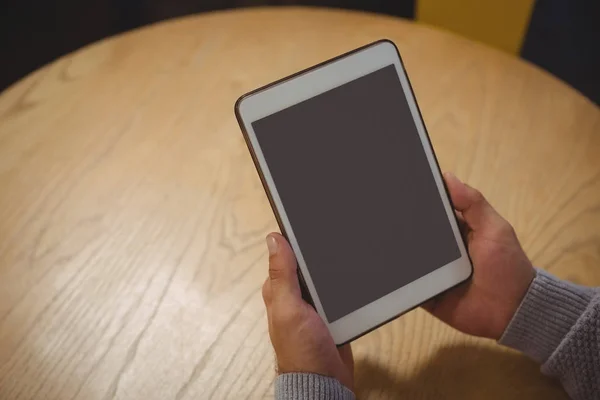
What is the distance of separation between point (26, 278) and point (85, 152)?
0.17m

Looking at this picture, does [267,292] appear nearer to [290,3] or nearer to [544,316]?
[544,316]

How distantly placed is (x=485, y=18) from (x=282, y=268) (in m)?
0.57

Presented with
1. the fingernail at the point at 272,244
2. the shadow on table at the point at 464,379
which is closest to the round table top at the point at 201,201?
the shadow on table at the point at 464,379

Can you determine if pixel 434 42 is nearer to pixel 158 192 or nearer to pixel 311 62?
pixel 311 62

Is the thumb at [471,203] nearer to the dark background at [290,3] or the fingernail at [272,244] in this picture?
the fingernail at [272,244]

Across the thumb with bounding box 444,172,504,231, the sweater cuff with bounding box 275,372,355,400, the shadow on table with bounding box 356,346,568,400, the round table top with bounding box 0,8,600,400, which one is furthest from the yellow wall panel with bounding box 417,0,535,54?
the sweater cuff with bounding box 275,372,355,400

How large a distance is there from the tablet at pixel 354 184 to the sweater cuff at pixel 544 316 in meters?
0.08

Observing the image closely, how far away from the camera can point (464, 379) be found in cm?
60

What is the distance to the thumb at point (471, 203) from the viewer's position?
0.63 m

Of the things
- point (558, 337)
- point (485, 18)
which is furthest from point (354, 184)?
point (485, 18)

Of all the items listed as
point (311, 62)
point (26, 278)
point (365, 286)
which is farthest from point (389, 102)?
point (26, 278)

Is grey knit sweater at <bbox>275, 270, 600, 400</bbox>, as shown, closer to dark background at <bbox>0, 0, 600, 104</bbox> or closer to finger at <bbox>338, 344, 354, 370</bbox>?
finger at <bbox>338, 344, 354, 370</bbox>

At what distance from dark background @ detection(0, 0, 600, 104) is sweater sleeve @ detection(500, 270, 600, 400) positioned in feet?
3.21

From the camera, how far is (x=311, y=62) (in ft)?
2.80
